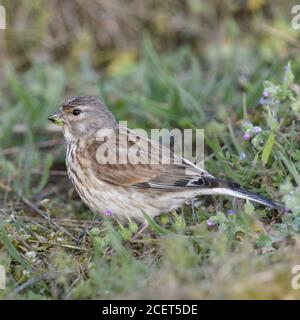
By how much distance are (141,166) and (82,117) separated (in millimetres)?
685

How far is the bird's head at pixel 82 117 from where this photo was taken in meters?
5.21

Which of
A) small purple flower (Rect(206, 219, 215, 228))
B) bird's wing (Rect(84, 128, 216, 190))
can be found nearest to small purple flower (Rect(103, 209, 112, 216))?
bird's wing (Rect(84, 128, 216, 190))

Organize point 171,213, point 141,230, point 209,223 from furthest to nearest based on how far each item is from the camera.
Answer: point 171,213
point 141,230
point 209,223

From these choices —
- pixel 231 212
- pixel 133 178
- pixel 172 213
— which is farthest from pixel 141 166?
pixel 231 212

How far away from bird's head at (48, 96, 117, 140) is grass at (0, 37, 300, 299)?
448mm

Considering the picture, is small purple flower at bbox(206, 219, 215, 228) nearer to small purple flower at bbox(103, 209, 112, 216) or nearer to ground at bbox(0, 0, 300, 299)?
ground at bbox(0, 0, 300, 299)

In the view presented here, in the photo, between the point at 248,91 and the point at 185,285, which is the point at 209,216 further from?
the point at 248,91

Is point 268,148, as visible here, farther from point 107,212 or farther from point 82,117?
point 82,117

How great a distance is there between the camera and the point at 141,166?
4832mm

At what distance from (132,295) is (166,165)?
152 centimetres

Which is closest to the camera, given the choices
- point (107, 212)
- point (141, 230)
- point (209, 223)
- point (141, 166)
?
point (209, 223)

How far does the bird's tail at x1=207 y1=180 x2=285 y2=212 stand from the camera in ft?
14.2
